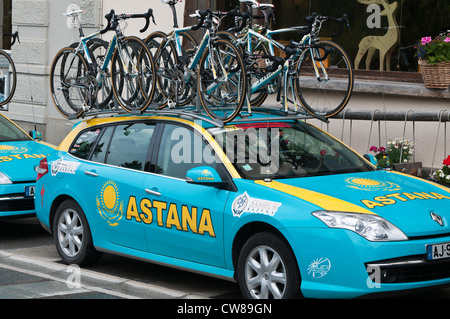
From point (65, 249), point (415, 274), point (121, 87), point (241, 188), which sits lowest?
point (65, 249)

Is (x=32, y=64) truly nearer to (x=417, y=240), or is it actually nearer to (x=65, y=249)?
(x=65, y=249)

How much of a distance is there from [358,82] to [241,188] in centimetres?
599

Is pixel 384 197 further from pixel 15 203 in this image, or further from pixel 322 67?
pixel 15 203

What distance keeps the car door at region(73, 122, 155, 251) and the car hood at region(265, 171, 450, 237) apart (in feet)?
5.14

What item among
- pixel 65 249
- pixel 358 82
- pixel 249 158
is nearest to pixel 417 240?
pixel 249 158

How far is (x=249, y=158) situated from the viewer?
22.8 ft

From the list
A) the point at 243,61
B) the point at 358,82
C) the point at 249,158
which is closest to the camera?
the point at 249,158

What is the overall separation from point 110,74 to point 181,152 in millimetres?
2103

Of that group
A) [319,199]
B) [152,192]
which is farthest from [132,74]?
[319,199]

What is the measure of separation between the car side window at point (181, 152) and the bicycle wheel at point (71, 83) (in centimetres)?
189

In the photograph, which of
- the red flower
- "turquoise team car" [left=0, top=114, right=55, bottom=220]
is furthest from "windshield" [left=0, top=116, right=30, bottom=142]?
the red flower

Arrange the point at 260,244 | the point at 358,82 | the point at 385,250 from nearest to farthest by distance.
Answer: the point at 385,250 → the point at 260,244 → the point at 358,82

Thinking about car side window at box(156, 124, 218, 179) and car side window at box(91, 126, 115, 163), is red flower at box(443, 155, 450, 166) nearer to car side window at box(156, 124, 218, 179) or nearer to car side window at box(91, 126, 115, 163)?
car side window at box(156, 124, 218, 179)

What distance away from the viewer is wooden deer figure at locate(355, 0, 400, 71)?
476 inches
